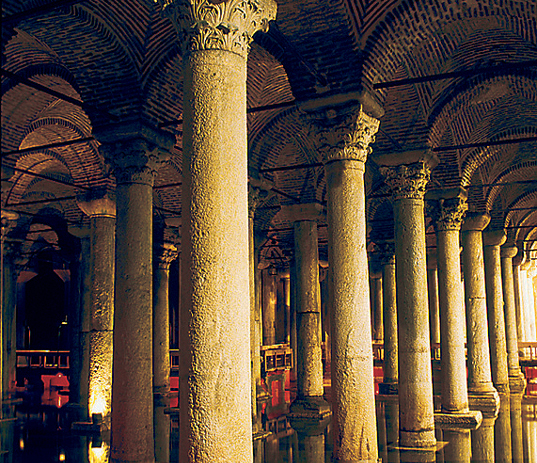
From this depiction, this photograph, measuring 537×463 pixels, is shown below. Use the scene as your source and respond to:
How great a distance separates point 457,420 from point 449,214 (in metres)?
3.88

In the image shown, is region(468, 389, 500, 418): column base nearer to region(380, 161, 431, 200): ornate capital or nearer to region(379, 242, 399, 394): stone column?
region(379, 242, 399, 394): stone column

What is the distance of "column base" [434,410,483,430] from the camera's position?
10953 mm

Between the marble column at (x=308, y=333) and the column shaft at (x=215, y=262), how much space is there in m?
8.75

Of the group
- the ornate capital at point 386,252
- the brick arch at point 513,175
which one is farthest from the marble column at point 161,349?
the brick arch at point 513,175

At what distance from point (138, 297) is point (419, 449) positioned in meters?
4.71

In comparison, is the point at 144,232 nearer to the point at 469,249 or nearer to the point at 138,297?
the point at 138,297

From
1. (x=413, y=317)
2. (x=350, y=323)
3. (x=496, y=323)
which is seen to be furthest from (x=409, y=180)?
(x=496, y=323)

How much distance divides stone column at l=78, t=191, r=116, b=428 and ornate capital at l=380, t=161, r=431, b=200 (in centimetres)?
545

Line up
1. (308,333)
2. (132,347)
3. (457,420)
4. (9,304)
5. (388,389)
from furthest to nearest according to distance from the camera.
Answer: (9,304) < (388,389) < (308,333) < (457,420) < (132,347)

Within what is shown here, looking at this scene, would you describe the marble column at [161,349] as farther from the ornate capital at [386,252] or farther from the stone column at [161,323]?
the ornate capital at [386,252]

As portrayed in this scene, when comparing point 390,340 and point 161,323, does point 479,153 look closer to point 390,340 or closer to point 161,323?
point 390,340

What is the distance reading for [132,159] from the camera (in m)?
8.09

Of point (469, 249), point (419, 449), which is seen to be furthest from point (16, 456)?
point (469, 249)

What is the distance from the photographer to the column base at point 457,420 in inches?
431
